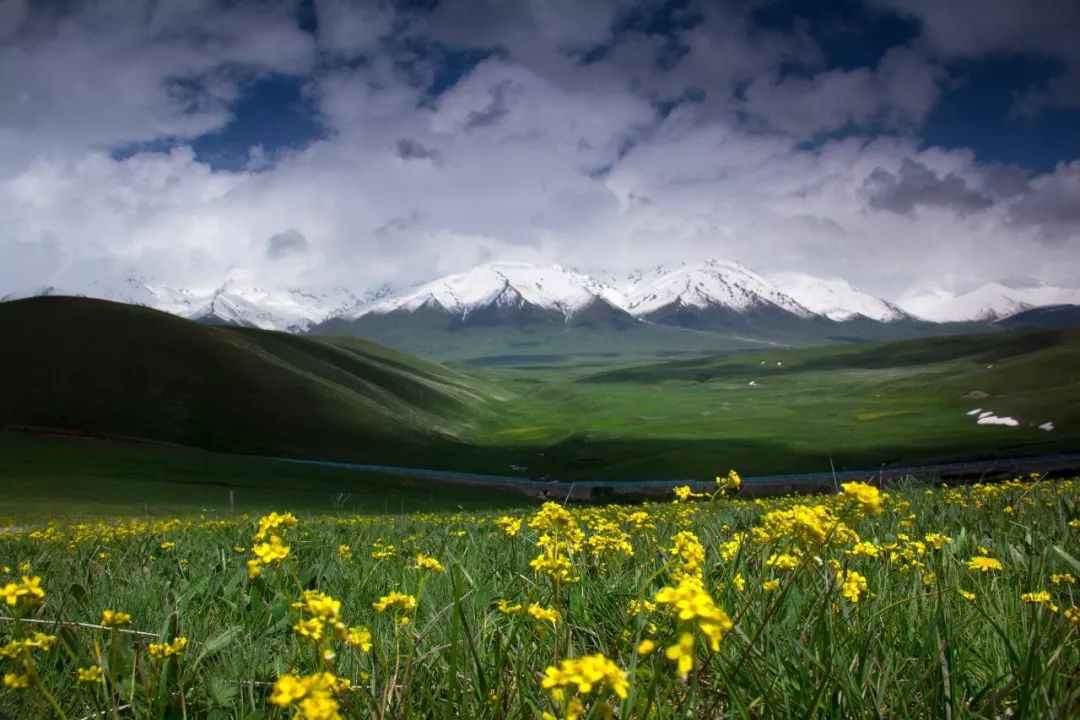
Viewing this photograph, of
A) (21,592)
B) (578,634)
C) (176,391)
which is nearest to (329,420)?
(176,391)

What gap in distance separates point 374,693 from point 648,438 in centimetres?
15474

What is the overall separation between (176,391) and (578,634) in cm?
15948

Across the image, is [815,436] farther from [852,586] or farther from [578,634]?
[578,634]

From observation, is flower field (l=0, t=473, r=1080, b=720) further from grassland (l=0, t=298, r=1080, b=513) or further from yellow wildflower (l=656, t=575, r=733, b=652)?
grassland (l=0, t=298, r=1080, b=513)

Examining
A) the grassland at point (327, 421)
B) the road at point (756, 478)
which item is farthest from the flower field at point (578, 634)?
the grassland at point (327, 421)

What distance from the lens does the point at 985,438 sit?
13212 centimetres

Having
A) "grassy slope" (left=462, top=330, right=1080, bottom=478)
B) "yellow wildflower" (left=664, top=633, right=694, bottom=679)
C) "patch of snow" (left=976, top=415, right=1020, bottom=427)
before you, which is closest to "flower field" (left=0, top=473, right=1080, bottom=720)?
"yellow wildflower" (left=664, top=633, right=694, bottom=679)

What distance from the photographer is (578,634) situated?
4.22m

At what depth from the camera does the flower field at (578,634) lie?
8.69ft

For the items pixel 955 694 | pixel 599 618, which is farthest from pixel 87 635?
pixel 955 694

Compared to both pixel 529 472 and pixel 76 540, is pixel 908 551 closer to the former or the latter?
pixel 76 540

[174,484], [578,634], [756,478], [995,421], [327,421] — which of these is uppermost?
[578,634]

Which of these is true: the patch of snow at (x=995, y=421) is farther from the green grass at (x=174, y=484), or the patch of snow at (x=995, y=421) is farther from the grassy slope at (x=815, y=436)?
the green grass at (x=174, y=484)

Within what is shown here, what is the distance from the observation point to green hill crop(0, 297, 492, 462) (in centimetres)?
13400
